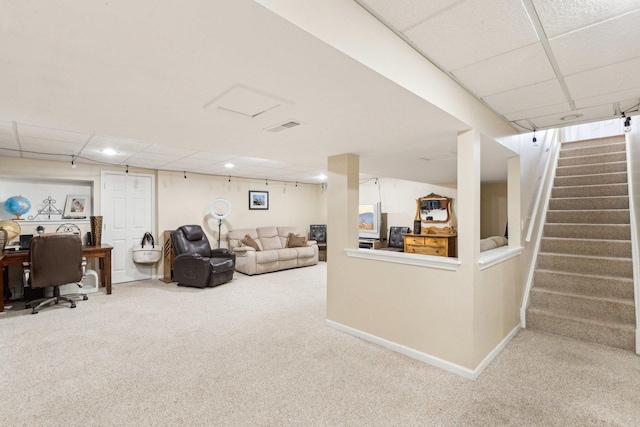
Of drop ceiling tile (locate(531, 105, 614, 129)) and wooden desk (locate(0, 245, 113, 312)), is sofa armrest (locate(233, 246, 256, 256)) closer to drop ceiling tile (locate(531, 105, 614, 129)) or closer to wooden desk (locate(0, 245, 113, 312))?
wooden desk (locate(0, 245, 113, 312))

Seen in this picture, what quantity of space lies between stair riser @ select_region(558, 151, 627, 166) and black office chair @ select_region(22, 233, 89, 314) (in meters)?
7.76

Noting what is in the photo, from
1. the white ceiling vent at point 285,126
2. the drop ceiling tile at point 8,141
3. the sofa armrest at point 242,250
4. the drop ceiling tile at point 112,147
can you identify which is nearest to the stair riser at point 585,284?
the white ceiling vent at point 285,126

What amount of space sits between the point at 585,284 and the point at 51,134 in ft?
20.3

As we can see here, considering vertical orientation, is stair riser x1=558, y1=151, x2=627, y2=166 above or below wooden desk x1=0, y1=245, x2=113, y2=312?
above

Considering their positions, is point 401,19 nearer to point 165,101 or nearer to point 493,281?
point 165,101

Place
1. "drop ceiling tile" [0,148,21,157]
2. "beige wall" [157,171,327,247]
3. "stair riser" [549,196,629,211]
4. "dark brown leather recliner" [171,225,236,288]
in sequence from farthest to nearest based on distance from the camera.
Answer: "beige wall" [157,171,327,247], "dark brown leather recliner" [171,225,236,288], "drop ceiling tile" [0,148,21,157], "stair riser" [549,196,629,211]

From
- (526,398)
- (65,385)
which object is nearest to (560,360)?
(526,398)

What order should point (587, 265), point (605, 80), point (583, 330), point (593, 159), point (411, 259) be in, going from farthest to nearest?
point (593, 159)
point (587, 265)
point (583, 330)
point (411, 259)
point (605, 80)

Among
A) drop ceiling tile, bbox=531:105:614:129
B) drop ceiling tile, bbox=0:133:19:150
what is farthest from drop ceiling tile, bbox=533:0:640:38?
drop ceiling tile, bbox=0:133:19:150

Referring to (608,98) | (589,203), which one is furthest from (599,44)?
(589,203)

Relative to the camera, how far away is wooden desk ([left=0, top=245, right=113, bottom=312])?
153 inches

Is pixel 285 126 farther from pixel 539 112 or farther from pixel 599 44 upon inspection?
pixel 539 112

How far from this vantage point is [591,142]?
5.34 meters

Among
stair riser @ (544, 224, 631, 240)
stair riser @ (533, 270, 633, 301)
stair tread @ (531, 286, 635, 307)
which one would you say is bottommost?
stair tread @ (531, 286, 635, 307)
